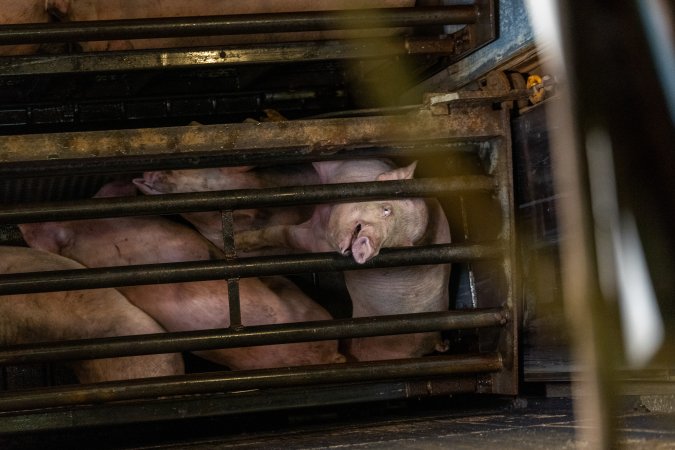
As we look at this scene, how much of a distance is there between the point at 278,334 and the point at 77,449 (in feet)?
3.71

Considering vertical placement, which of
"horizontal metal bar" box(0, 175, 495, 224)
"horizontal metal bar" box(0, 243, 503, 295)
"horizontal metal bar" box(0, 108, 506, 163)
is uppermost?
"horizontal metal bar" box(0, 108, 506, 163)

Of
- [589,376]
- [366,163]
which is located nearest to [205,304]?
[366,163]

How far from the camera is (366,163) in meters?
2.65

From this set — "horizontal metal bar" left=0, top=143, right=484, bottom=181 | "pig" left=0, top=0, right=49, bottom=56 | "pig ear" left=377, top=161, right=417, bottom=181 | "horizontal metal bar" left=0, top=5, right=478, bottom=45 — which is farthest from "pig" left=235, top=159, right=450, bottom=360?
"pig" left=0, top=0, right=49, bottom=56

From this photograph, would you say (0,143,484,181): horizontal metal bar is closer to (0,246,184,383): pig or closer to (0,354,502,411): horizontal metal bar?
(0,246,184,383): pig

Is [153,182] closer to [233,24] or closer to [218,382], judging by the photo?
[233,24]

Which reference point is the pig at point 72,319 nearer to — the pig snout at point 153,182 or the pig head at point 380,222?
the pig snout at point 153,182

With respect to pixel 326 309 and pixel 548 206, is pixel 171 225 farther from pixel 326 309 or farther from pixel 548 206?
pixel 548 206

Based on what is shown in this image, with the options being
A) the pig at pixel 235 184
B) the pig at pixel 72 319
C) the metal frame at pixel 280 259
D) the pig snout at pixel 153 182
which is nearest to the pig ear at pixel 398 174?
the metal frame at pixel 280 259

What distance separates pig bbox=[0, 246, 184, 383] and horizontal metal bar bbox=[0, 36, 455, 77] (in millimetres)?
611

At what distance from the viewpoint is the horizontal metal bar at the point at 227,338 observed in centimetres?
223

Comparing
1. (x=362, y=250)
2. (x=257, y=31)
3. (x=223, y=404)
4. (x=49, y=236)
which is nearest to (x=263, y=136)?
(x=257, y=31)

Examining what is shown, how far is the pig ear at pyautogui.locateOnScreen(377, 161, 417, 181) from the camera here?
2.49 metres

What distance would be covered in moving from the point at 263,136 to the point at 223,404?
80cm
